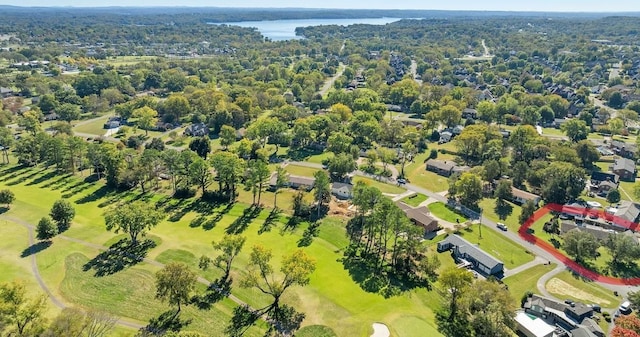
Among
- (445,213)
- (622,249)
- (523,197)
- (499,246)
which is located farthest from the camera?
(523,197)

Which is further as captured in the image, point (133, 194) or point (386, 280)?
point (133, 194)

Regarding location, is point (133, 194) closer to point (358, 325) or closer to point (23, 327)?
point (23, 327)

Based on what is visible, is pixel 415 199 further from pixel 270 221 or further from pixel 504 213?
pixel 270 221

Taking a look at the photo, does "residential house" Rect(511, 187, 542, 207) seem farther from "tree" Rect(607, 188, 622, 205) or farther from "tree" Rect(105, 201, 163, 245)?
"tree" Rect(105, 201, 163, 245)

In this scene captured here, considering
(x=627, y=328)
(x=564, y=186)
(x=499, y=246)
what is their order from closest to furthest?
(x=627, y=328) → (x=499, y=246) → (x=564, y=186)

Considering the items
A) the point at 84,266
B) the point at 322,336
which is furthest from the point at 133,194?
the point at 322,336

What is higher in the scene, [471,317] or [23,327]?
[23,327]

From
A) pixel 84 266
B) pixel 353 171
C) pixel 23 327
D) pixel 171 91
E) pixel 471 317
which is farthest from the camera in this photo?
pixel 171 91

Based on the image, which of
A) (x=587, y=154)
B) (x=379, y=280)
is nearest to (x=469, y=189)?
Result: (x=379, y=280)
